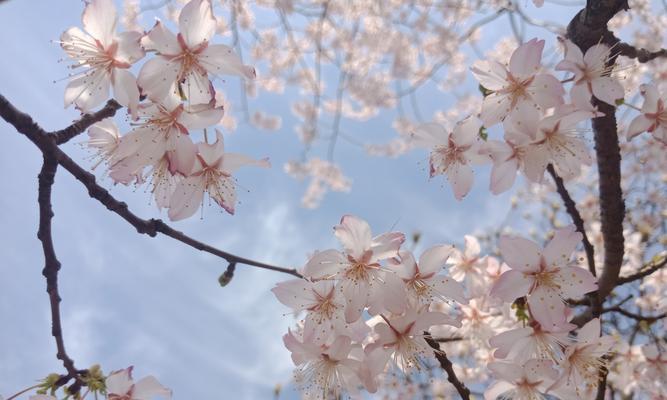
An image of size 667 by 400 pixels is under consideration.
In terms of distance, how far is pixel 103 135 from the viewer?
6.15 feet

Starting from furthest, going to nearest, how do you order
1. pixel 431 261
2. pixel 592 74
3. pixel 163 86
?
pixel 592 74 < pixel 431 261 < pixel 163 86

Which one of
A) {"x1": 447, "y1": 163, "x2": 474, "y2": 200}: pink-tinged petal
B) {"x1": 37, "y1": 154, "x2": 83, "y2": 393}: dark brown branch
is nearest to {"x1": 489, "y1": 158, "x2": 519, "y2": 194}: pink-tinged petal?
{"x1": 447, "y1": 163, "x2": 474, "y2": 200}: pink-tinged petal

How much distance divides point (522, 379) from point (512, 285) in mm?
418

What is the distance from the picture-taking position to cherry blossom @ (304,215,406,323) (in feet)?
5.20

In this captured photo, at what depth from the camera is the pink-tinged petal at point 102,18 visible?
1608mm

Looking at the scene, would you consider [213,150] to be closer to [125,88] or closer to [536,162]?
[125,88]

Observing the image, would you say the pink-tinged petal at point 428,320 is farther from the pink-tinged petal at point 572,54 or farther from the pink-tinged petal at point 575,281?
the pink-tinged petal at point 572,54

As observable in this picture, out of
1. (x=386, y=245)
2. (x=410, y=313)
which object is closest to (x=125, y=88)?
(x=386, y=245)

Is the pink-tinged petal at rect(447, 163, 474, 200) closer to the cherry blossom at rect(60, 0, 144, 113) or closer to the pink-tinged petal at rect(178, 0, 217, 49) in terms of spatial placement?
the pink-tinged petal at rect(178, 0, 217, 49)

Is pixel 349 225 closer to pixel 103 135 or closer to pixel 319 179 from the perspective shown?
pixel 103 135

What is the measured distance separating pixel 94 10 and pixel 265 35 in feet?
31.8

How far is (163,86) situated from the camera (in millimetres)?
1508

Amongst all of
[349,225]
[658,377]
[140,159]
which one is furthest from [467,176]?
[658,377]

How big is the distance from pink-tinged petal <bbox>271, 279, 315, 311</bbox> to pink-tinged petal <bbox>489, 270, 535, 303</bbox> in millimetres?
640
